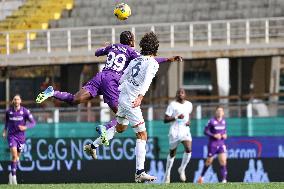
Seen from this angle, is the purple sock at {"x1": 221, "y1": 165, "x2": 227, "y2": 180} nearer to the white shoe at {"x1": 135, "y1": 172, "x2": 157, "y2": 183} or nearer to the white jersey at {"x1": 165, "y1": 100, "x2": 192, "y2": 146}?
the white jersey at {"x1": 165, "y1": 100, "x2": 192, "y2": 146}

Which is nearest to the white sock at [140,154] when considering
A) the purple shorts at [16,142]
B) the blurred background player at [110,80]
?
the blurred background player at [110,80]

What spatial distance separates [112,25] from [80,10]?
1578 millimetres

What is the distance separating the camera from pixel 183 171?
86.4 ft

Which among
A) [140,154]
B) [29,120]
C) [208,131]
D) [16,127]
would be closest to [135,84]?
[140,154]

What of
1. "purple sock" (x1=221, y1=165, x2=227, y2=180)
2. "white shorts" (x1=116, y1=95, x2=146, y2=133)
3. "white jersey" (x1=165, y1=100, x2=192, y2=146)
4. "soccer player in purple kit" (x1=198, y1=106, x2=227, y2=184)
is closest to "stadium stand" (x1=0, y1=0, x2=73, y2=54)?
"white jersey" (x1=165, y1=100, x2=192, y2=146)

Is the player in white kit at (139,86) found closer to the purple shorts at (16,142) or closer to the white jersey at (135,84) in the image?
the white jersey at (135,84)

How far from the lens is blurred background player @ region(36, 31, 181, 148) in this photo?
18.5 metres

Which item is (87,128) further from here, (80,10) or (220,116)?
(80,10)

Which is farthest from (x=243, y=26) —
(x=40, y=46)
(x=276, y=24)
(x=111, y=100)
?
(x=111, y=100)

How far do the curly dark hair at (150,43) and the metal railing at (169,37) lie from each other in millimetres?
16225

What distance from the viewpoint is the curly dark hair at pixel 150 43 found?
16812 mm

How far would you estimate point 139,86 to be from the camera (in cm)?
1700

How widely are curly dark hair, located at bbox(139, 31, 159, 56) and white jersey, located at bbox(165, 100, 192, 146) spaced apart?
31.4ft

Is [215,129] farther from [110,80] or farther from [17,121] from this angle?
[110,80]
